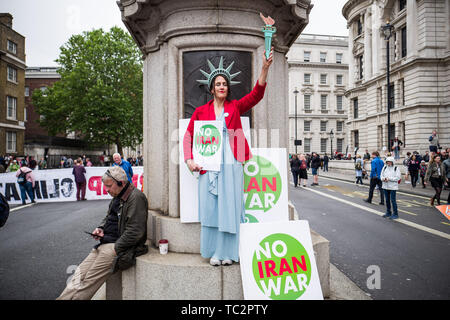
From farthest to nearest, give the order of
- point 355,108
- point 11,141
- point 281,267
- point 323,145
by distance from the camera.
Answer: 1. point 323,145
2. point 355,108
3. point 11,141
4. point 281,267

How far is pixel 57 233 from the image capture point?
6844 mm

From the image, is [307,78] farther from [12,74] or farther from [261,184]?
[261,184]

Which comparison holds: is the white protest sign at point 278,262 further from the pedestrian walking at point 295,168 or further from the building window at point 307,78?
the building window at point 307,78

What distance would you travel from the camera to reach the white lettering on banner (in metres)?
12.3

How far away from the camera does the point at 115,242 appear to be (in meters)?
3.01

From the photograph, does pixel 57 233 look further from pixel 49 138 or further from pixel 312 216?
pixel 49 138

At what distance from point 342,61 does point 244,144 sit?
6598 cm

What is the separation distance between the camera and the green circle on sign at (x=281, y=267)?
8.73 feet

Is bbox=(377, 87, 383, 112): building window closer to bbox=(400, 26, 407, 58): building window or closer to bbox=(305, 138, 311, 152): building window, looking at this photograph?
bbox=(400, 26, 407, 58): building window

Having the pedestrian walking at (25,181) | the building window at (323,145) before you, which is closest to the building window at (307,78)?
the building window at (323,145)

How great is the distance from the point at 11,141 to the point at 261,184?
33638mm

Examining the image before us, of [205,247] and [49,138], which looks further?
[49,138]

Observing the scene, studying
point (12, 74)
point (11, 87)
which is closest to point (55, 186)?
point (11, 87)
